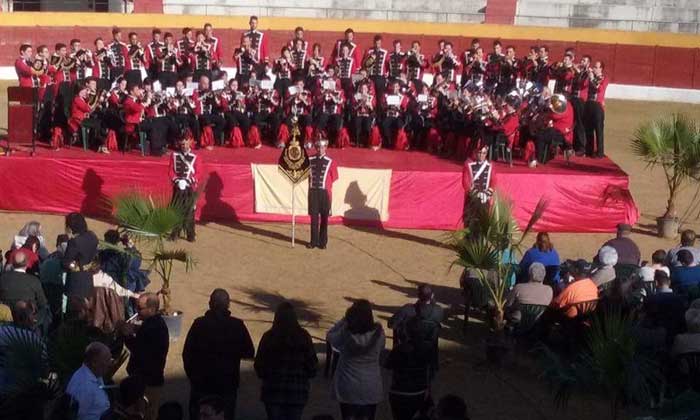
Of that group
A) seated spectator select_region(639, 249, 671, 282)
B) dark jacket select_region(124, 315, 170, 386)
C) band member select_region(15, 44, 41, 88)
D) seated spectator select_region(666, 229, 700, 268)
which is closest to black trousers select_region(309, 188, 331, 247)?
seated spectator select_region(666, 229, 700, 268)

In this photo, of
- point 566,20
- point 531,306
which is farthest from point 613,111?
point 531,306

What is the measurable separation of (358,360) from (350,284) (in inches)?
296

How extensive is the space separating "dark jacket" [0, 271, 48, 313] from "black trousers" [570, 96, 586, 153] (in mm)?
13472

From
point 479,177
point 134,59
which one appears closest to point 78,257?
point 479,177

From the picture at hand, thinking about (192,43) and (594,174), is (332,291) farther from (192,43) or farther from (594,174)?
(192,43)

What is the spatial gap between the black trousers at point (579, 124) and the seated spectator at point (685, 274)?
9.62 metres

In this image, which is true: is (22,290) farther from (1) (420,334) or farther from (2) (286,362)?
(1) (420,334)

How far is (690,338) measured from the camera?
11.1 meters

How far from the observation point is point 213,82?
77.1 feet

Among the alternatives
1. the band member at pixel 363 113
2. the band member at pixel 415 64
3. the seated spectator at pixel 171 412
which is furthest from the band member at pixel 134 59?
the seated spectator at pixel 171 412

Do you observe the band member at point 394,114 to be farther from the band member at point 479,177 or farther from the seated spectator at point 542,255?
the seated spectator at point 542,255

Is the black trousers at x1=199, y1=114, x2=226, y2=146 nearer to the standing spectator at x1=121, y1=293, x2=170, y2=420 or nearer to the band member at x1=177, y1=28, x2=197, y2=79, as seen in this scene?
the band member at x1=177, y1=28, x2=197, y2=79

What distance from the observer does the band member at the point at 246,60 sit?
82.1 ft

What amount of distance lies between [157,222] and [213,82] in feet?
30.6
